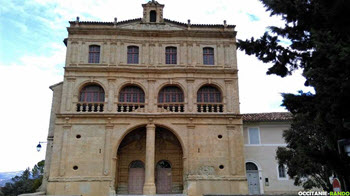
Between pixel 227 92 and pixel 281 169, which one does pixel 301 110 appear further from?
pixel 281 169

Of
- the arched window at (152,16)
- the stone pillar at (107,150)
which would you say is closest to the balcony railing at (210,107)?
the stone pillar at (107,150)

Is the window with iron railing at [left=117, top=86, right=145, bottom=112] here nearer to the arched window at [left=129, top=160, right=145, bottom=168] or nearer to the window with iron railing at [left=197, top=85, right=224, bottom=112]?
the arched window at [left=129, top=160, right=145, bottom=168]

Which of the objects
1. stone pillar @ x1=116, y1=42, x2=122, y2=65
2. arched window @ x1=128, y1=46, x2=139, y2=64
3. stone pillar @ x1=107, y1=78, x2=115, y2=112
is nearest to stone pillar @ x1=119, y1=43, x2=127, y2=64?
stone pillar @ x1=116, y1=42, x2=122, y2=65

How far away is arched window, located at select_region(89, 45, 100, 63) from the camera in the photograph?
2400 cm

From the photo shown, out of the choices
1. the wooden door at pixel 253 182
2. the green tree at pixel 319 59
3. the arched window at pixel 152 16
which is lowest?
the wooden door at pixel 253 182

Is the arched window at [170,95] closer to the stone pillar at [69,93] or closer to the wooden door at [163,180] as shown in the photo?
the wooden door at [163,180]

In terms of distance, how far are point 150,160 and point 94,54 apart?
379 inches

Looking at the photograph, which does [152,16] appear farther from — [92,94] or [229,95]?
[229,95]

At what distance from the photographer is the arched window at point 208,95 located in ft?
77.6

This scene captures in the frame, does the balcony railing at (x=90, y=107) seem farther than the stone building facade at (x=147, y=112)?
Yes

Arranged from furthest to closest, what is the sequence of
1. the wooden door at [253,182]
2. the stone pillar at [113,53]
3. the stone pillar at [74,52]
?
the wooden door at [253,182], the stone pillar at [113,53], the stone pillar at [74,52]

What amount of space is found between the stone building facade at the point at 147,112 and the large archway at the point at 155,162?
0.07 metres

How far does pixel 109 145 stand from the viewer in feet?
71.0

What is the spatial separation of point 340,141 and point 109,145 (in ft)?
53.1
